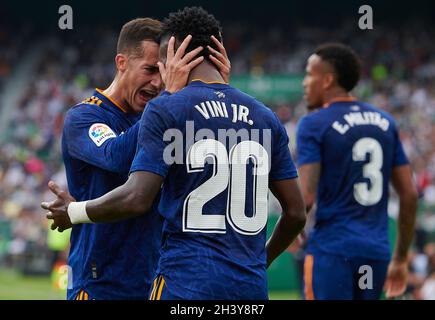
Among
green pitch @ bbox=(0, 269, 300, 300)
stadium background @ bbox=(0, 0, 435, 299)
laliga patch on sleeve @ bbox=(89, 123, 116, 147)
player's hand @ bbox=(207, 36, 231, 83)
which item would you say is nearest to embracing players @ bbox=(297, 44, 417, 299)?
laliga patch on sleeve @ bbox=(89, 123, 116, 147)

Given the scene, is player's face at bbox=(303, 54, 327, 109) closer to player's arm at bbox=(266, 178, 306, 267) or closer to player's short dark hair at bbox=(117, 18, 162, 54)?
player's short dark hair at bbox=(117, 18, 162, 54)

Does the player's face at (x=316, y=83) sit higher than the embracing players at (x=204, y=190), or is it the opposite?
the player's face at (x=316, y=83)

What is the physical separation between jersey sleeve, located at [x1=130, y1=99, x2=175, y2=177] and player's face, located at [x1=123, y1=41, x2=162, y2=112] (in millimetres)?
869

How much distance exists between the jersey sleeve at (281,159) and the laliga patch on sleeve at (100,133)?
902mm

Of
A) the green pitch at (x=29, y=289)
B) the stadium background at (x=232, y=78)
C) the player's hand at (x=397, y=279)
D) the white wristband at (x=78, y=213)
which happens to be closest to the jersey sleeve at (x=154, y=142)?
the white wristband at (x=78, y=213)

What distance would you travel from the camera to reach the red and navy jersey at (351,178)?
19.9 ft

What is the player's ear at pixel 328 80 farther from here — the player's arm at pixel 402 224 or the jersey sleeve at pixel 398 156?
the player's arm at pixel 402 224

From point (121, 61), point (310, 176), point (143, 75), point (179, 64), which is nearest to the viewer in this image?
point (179, 64)

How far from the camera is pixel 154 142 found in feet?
12.0

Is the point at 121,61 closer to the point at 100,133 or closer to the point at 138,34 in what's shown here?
the point at 138,34

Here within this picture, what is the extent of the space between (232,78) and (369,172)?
15803 mm

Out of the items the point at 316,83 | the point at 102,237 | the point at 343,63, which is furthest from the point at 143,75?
the point at 343,63
